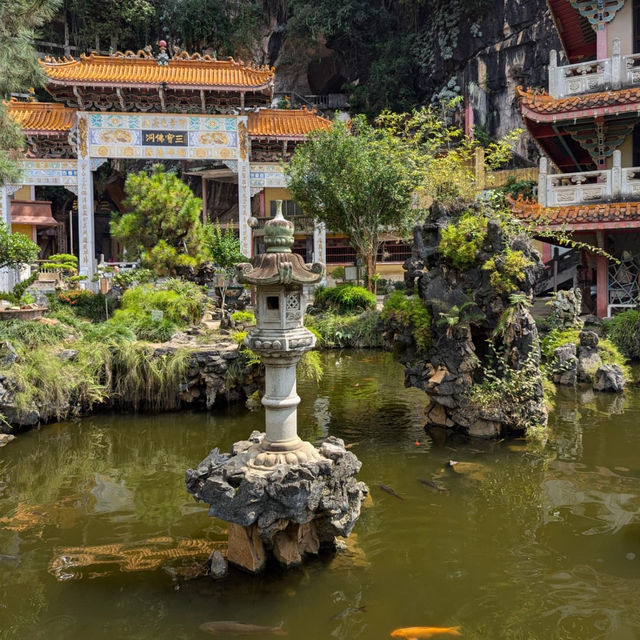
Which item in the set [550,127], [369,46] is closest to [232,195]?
[369,46]

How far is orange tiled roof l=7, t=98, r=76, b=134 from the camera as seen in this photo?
21.8 metres

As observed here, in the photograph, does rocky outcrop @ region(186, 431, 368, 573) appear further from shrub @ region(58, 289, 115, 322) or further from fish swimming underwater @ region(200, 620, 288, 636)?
shrub @ region(58, 289, 115, 322)

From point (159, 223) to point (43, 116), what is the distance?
10.4 meters

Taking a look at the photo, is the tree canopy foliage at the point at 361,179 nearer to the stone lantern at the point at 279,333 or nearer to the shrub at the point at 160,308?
the shrub at the point at 160,308

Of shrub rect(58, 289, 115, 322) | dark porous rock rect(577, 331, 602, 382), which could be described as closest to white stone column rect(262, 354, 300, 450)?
dark porous rock rect(577, 331, 602, 382)

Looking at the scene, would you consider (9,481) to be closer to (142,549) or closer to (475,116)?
(142,549)

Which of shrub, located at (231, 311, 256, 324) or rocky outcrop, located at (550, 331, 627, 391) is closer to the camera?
rocky outcrop, located at (550, 331, 627, 391)

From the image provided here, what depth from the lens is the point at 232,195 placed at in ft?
105

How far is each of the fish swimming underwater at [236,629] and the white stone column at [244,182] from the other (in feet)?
60.8

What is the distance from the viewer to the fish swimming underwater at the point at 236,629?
4.48 m

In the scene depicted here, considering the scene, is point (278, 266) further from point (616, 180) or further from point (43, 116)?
point (43, 116)

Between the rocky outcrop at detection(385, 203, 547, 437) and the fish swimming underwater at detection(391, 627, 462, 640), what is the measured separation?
4.38 meters

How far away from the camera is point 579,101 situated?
14.2 meters

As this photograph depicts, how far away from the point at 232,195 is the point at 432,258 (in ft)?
79.9
